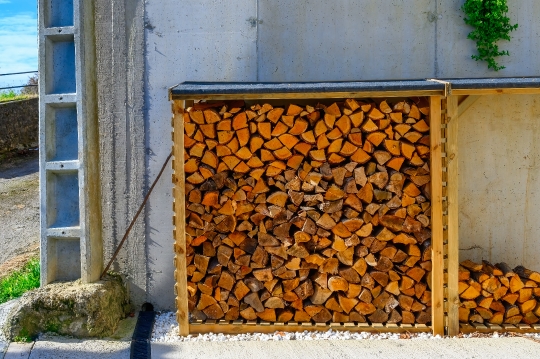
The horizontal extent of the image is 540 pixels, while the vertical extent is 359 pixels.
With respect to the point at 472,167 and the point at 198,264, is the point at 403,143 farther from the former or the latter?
the point at 198,264

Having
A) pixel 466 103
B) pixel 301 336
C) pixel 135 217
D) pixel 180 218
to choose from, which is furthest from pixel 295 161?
pixel 466 103

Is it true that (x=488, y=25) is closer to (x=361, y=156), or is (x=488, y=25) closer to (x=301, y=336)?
(x=361, y=156)

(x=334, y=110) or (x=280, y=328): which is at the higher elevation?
(x=334, y=110)

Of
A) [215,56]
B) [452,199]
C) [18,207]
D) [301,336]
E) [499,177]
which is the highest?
[215,56]

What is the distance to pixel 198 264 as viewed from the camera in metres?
4.85

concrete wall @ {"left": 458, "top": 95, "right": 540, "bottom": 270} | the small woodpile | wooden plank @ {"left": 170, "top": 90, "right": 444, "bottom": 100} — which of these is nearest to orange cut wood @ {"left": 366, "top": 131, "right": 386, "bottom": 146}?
wooden plank @ {"left": 170, "top": 90, "right": 444, "bottom": 100}

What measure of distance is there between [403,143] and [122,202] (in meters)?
2.62

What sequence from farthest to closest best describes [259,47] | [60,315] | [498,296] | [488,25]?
[259,47], [488,25], [498,296], [60,315]

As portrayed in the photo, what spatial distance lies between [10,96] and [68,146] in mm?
9302

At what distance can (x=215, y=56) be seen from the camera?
5.38m

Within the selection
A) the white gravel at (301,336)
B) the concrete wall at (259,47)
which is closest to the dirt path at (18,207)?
the concrete wall at (259,47)

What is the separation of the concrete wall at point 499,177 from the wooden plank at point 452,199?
766mm

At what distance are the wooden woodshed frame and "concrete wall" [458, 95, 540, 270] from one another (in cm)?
77

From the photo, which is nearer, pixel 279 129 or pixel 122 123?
pixel 279 129
